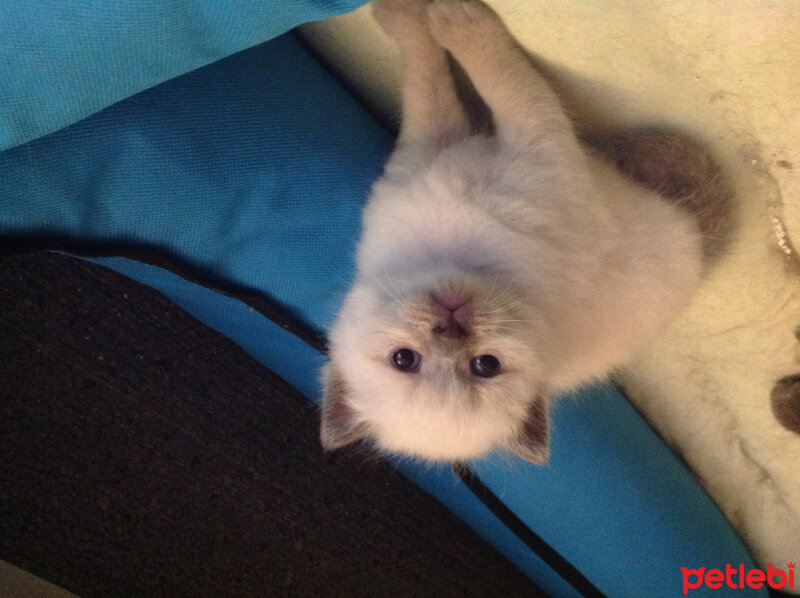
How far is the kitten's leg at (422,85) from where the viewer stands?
132cm

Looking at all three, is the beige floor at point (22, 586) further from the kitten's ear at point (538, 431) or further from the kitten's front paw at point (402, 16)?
the kitten's front paw at point (402, 16)

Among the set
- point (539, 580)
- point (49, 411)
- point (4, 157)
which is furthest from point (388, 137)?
point (539, 580)

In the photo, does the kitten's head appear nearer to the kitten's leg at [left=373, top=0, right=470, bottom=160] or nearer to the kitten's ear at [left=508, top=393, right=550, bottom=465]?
the kitten's ear at [left=508, top=393, right=550, bottom=465]

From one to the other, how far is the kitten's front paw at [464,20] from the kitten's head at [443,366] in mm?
471

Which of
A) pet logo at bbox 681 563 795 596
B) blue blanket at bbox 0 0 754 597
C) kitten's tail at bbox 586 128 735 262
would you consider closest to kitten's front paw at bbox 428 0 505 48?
blue blanket at bbox 0 0 754 597

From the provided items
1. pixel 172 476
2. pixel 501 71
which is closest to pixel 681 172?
pixel 501 71

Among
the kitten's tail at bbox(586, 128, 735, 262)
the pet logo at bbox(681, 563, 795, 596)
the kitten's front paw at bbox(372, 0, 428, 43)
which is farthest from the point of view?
the pet logo at bbox(681, 563, 795, 596)

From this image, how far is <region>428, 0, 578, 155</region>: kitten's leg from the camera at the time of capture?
1.21 meters

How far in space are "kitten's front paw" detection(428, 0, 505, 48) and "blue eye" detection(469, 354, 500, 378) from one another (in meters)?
0.63

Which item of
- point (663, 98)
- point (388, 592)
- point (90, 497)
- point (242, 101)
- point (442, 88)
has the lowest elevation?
point (388, 592)

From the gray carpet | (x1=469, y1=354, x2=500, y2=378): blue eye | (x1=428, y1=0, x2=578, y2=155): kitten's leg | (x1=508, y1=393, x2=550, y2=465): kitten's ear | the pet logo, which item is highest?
(x1=428, y1=0, x2=578, y2=155): kitten's leg

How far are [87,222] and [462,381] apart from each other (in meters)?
0.88

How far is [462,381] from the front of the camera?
1233 millimetres

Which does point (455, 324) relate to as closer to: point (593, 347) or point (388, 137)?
point (593, 347)
